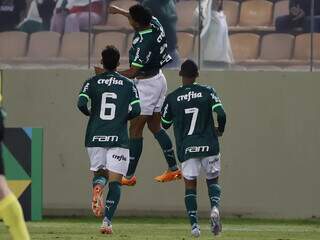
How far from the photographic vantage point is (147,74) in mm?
16438

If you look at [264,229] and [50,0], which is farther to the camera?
[50,0]

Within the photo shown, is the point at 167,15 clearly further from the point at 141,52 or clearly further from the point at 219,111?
the point at 219,111

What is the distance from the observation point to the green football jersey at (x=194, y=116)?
14312 millimetres

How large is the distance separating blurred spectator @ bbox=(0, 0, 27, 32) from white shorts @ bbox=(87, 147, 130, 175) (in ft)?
→ 18.3

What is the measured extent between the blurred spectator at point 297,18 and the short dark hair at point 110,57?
18.4 ft

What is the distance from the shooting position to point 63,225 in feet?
57.8

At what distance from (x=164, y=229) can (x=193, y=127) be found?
2.74m

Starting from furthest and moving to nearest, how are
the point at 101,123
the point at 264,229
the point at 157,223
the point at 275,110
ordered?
1. the point at 275,110
2. the point at 157,223
3. the point at 264,229
4. the point at 101,123

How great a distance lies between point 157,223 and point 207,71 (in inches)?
104

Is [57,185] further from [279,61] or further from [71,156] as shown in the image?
[279,61]

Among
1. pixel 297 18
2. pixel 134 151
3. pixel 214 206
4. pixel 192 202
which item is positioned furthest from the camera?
pixel 297 18

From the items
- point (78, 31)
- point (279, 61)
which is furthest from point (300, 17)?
point (78, 31)

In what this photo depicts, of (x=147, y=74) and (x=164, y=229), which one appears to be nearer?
(x=147, y=74)

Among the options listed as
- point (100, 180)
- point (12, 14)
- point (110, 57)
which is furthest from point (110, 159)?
point (12, 14)
